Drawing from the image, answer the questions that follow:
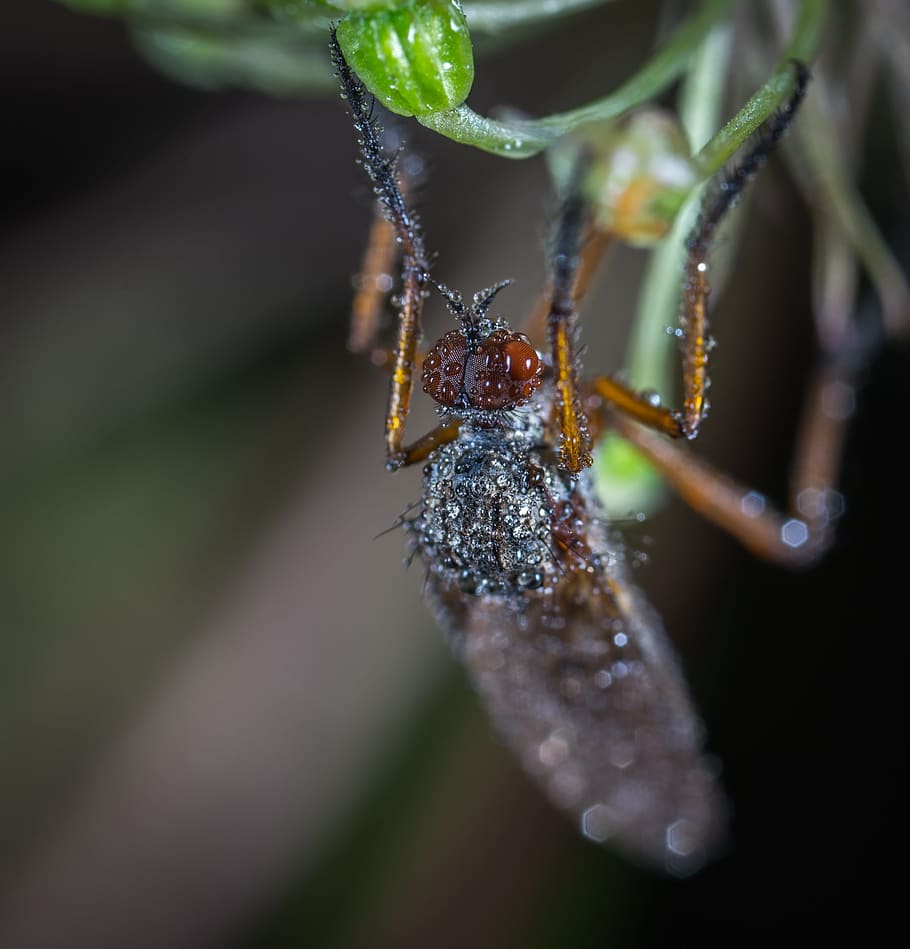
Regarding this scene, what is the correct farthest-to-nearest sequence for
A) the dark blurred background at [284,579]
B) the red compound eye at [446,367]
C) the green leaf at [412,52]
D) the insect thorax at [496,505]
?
the dark blurred background at [284,579] → the insect thorax at [496,505] → the red compound eye at [446,367] → the green leaf at [412,52]

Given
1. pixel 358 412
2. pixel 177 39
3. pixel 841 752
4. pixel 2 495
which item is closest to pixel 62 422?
pixel 2 495

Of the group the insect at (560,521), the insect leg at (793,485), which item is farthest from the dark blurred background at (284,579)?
the insect at (560,521)

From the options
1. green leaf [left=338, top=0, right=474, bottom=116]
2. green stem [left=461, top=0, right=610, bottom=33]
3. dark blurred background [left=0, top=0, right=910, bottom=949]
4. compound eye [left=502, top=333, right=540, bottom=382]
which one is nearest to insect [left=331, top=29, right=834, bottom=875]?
compound eye [left=502, top=333, right=540, bottom=382]

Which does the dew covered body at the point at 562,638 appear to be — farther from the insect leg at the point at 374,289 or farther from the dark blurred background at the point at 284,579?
the dark blurred background at the point at 284,579

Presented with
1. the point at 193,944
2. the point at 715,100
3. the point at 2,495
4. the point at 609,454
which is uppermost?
the point at 715,100

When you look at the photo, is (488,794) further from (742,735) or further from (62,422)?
(62,422)

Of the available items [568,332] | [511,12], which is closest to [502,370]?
[568,332]
